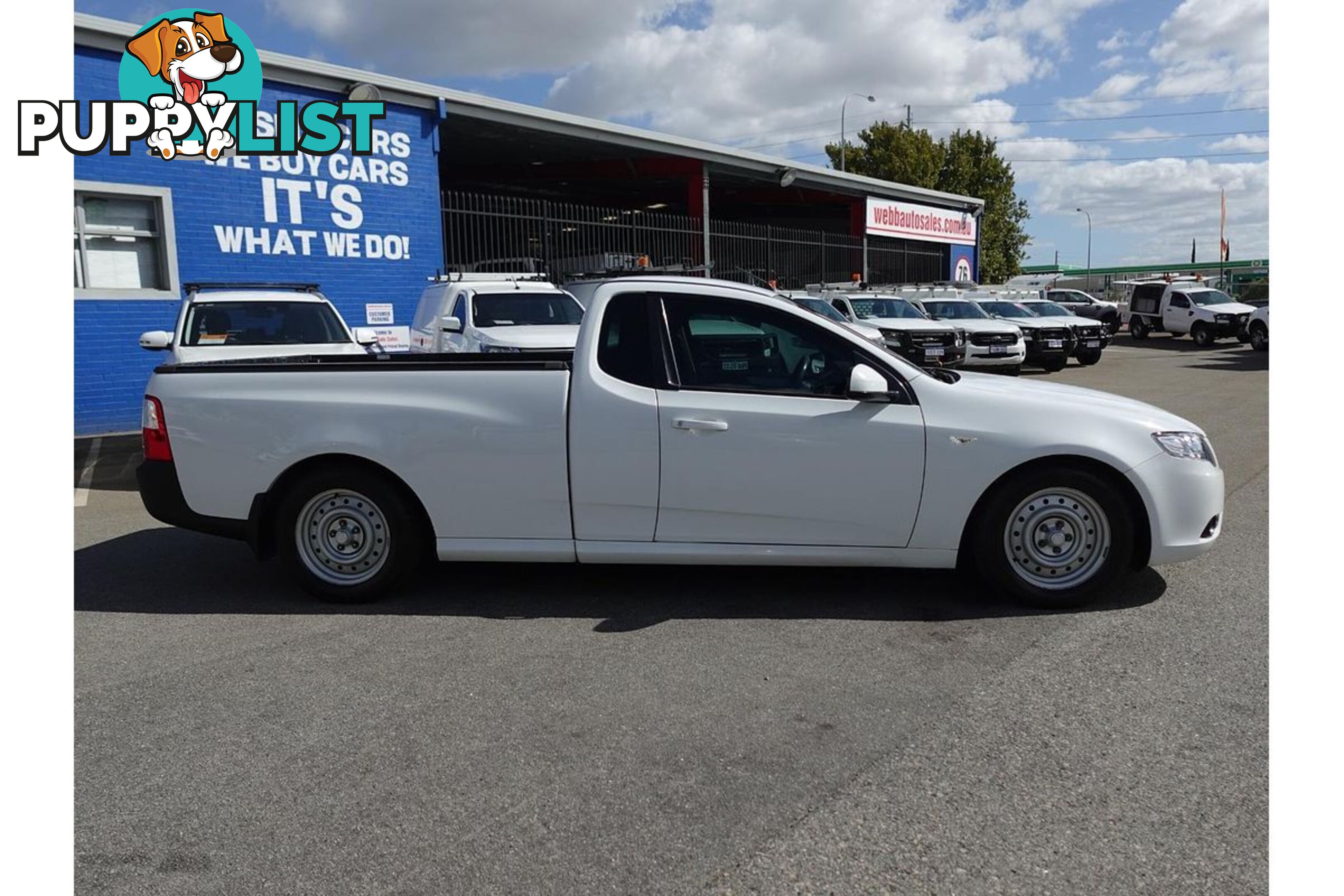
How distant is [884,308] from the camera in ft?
68.8

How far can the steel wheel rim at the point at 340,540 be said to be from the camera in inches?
214

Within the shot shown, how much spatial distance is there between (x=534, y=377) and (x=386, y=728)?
6.70 ft

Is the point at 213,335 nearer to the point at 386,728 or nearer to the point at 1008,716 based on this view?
the point at 386,728

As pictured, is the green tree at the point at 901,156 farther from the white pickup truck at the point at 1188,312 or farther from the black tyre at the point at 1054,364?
the black tyre at the point at 1054,364

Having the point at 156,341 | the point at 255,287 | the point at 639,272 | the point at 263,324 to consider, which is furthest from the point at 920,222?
the point at 156,341

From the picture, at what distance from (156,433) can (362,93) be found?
1179cm

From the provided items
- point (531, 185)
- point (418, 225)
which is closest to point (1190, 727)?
point (418, 225)

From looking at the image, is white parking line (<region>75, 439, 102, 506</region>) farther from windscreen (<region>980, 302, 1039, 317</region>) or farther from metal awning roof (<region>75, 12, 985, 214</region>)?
windscreen (<region>980, 302, 1039, 317</region>)

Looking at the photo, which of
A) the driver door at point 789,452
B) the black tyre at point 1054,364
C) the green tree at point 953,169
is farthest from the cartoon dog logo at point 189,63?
the green tree at point 953,169

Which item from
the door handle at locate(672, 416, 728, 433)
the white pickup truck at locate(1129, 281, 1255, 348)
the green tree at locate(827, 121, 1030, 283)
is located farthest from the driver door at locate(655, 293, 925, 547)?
the green tree at locate(827, 121, 1030, 283)

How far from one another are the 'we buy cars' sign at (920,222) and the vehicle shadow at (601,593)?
89.8ft

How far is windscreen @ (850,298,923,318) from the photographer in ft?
67.8

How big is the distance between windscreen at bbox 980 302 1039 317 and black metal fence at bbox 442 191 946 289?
18.2ft

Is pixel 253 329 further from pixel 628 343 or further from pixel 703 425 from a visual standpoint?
pixel 703 425
